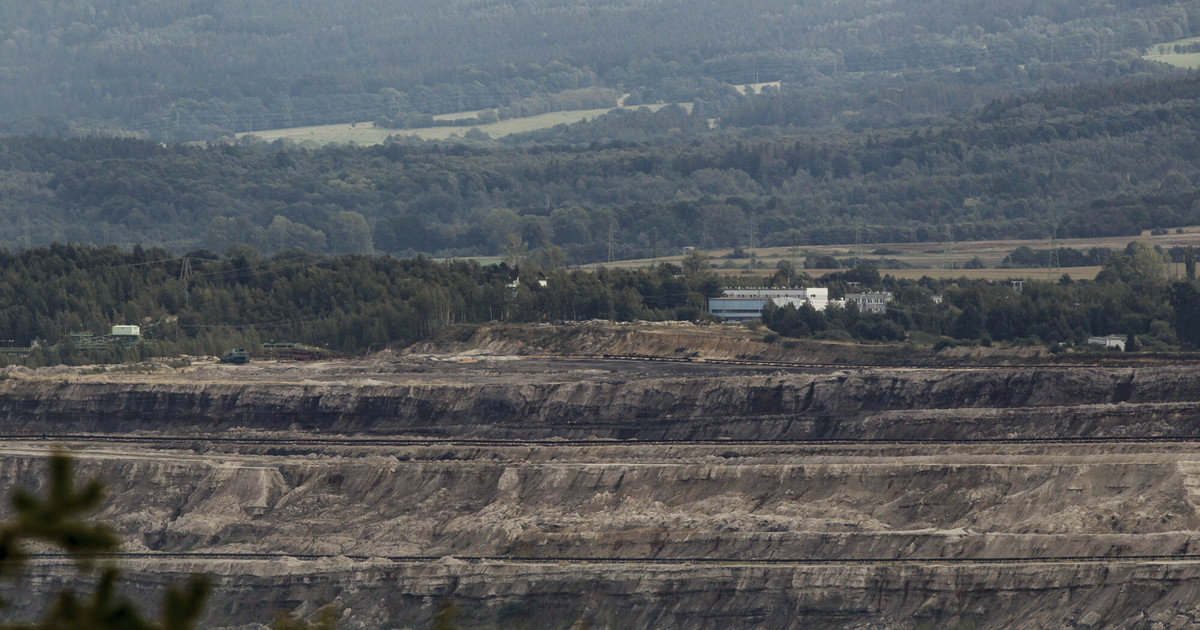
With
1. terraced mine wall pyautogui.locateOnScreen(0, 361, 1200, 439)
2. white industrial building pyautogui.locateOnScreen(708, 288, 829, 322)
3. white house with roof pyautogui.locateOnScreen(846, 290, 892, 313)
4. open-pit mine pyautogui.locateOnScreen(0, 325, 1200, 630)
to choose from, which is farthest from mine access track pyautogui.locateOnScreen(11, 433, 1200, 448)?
white house with roof pyautogui.locateOnScreen(846, 290, 892, 313)

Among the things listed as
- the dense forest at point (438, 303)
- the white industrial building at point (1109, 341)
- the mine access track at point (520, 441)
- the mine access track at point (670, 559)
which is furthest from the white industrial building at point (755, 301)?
the mine access track at point (670, 559)

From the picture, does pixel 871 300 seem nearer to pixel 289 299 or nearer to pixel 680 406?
pixel 289 299

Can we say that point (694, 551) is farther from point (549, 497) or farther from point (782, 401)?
point (782, 401)

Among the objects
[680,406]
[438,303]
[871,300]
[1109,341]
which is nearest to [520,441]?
[680,406]

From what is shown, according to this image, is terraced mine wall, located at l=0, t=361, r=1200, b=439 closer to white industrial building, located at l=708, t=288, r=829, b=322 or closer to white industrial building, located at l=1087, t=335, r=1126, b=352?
white industrial building, located at l=1087, t=335, r=1126, b=352

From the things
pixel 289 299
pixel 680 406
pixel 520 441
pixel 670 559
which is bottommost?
pixel 289 299
